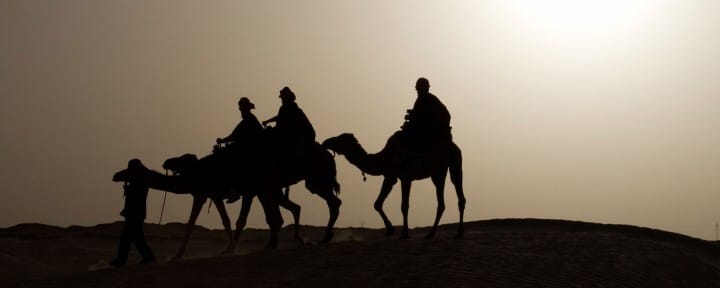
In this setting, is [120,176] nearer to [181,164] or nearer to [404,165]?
[181,164]

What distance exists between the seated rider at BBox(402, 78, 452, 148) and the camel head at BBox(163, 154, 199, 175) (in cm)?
419

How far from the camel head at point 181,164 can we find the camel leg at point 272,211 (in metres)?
1.51

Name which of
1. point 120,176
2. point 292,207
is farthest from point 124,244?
point 292,207

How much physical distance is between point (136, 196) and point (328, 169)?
3832 mm

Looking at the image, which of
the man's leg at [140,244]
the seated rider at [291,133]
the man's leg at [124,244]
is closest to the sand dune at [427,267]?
the man's leg at [124,244]

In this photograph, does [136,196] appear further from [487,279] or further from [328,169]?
[487,279]

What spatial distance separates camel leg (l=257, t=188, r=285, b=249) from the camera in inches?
658

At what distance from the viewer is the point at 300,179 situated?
1759cm

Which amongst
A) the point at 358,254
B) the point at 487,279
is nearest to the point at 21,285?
the point at 358,254

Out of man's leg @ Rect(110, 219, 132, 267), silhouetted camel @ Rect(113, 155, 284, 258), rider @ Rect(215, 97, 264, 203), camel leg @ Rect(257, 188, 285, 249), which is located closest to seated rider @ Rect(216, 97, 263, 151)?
rider @ Rect(215, 97, 264, 203)

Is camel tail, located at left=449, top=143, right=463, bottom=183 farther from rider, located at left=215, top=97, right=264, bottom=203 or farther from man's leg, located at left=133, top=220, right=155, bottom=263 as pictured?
man's leg, located at left=133, top=220, right=155, bottom=263

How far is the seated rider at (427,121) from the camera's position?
17.3m

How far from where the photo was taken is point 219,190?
680 inches

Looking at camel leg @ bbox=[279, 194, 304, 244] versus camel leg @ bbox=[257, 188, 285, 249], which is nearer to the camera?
camel leg @ bbox=[257, 188, 285, 249]
